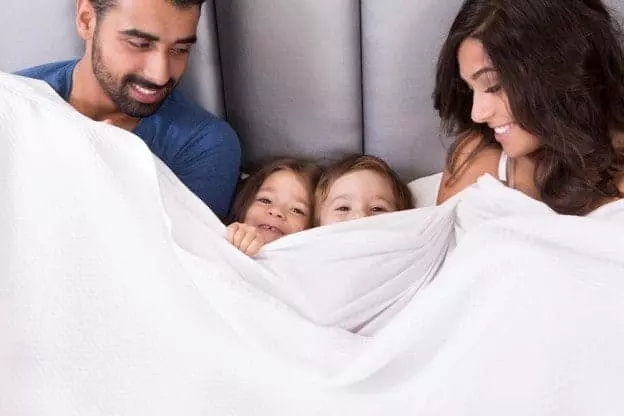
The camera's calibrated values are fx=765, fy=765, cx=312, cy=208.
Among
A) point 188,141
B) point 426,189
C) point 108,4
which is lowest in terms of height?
point 426,189

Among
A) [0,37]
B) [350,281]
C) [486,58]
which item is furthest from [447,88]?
[0,37]

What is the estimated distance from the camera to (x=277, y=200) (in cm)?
130

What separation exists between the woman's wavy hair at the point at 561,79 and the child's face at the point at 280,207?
0.31m

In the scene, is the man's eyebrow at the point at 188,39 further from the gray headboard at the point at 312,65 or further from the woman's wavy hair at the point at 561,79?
the woman's wavy hair at the point at 561,79

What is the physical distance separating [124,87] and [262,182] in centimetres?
28

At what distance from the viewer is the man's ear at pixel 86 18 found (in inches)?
49.2

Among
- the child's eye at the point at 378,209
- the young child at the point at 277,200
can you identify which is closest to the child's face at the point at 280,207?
the young child at the point at 277,200

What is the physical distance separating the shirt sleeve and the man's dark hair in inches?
9.5

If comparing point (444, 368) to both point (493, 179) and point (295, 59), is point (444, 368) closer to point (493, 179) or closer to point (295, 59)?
point (493, 179)

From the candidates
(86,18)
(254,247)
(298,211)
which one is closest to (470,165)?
(298,211)

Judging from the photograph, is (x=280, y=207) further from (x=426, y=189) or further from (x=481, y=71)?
(x=481, y=71)

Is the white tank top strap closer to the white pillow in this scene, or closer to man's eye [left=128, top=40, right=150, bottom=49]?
the white pillow

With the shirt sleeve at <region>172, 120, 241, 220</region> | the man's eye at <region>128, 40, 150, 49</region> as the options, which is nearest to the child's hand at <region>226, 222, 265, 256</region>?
the shirt sleeve at <region>172, 120, 241, 220</region>

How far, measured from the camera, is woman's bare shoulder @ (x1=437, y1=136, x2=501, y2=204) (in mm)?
1276
